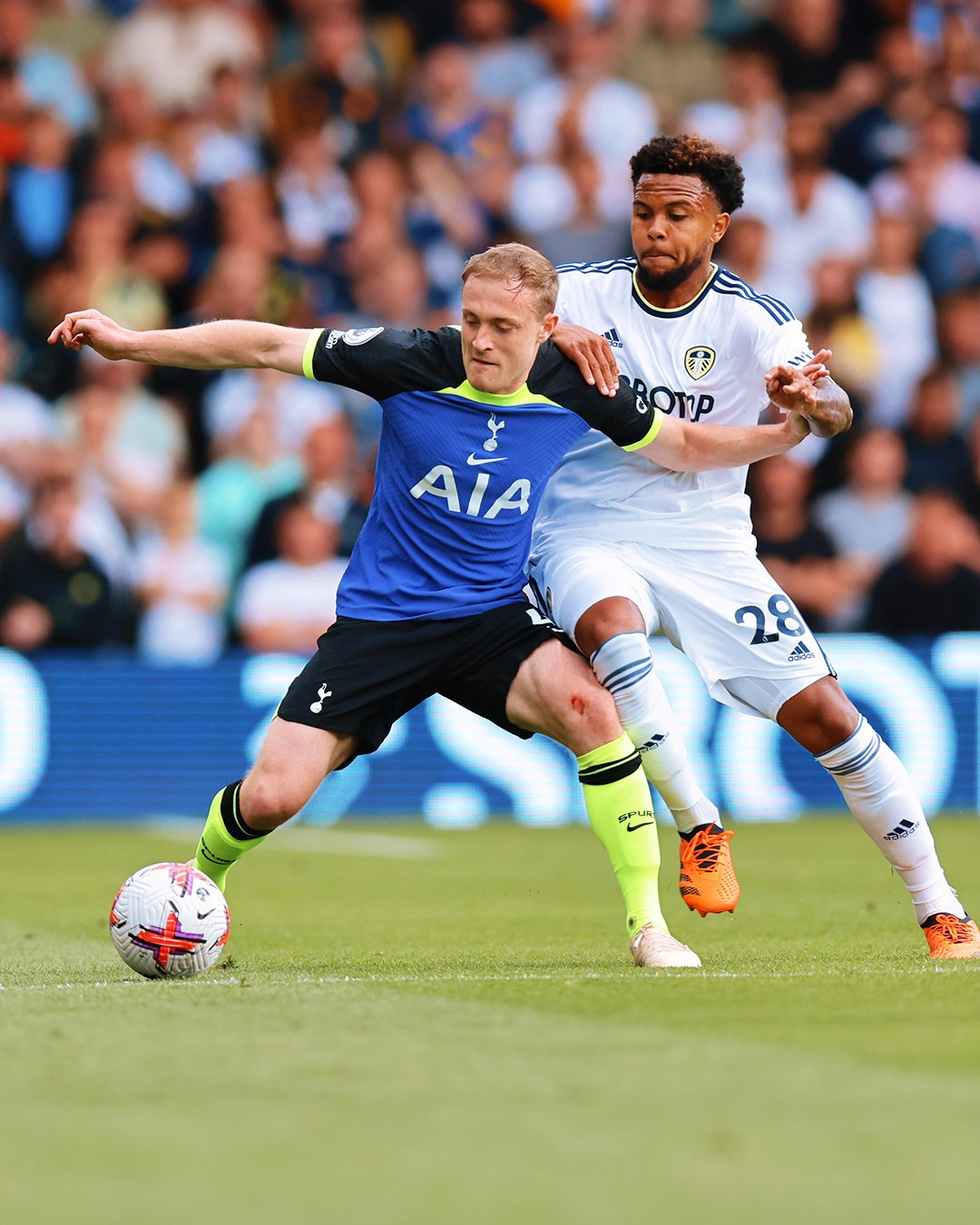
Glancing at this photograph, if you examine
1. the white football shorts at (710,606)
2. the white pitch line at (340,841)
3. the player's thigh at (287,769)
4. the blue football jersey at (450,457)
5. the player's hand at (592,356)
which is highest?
the player's hand at (592,356)

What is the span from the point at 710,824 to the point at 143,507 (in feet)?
23.3

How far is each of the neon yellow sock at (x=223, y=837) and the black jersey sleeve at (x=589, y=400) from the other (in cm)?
158

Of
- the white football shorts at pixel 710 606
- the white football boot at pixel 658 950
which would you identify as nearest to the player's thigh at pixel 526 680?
the white football shorts at pixel 710 606

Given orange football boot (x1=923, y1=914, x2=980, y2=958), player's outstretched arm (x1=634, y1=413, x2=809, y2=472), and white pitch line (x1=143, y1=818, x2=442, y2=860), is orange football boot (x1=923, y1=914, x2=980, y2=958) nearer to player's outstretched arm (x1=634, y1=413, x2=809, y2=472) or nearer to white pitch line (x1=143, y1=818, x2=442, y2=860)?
player's outstretched arm (x1=634, y1=413, x2=809, y2=472)

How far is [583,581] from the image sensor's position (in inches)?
260

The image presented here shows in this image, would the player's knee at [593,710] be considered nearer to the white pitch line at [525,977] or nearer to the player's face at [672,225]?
the white pitch line at [525,977]

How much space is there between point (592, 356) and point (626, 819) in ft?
4.86

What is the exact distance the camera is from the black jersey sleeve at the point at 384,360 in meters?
6.25

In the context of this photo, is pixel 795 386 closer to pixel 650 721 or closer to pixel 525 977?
pixel 650 721

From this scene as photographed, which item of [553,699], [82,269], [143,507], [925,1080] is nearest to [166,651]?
A: [143,507]

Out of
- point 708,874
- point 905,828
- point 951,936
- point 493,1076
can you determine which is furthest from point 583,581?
point 493,1076

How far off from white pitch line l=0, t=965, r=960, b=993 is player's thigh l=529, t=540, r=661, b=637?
3.91 ft

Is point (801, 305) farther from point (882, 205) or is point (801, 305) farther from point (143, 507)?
point (143, 507)

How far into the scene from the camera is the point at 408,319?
13531 millimetres
